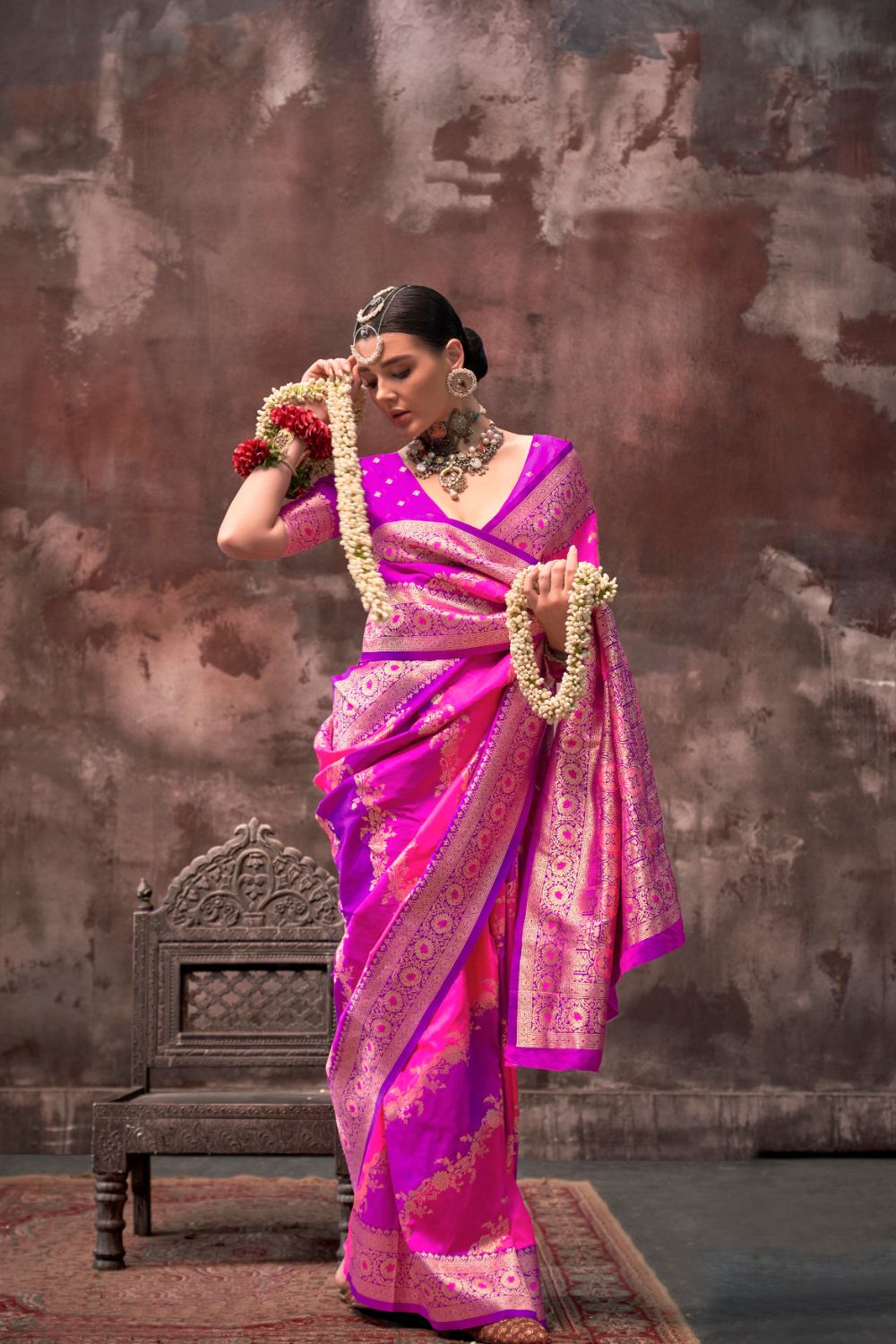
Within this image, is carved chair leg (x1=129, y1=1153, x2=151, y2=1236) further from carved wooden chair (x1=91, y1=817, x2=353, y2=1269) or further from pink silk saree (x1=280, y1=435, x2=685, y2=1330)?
pink silk saree (x1=280, y1=435, x2=685, y2=1330)

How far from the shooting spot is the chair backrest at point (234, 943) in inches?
139

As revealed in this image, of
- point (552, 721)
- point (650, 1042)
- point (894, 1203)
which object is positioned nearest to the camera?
point (552, 721)

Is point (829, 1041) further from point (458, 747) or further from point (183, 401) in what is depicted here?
point (183, 401)

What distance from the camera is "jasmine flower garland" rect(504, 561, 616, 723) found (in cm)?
269

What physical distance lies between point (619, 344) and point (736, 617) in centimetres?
89

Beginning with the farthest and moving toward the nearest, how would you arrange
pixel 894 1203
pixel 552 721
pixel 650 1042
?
pixel 650 1042, pixel 894 1203, pixel 552 721

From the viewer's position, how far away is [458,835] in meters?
2.76

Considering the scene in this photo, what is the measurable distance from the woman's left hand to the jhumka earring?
15.8 inches

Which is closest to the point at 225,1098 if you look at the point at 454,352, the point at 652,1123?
the point at 652,1123

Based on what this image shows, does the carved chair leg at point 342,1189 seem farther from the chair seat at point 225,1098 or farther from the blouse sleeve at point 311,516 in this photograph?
the blouse sleeve at point 311,516

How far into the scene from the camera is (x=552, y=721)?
2.73 m

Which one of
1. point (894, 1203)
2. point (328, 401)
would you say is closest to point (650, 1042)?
point (894, 1203)

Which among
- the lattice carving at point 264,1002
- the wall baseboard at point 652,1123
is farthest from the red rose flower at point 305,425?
the wall baseboard at point 652,1123

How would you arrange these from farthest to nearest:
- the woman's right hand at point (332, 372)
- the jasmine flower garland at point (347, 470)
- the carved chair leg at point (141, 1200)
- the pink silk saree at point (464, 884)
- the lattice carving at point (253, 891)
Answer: the lattice carving at point (253, 891)
the carved chair leg at point (141, 1200)
the woman's right hand at point (332, 372)
the jasmine flower garland at point (347, 470)
the pink silk saree at point (464, 884)
